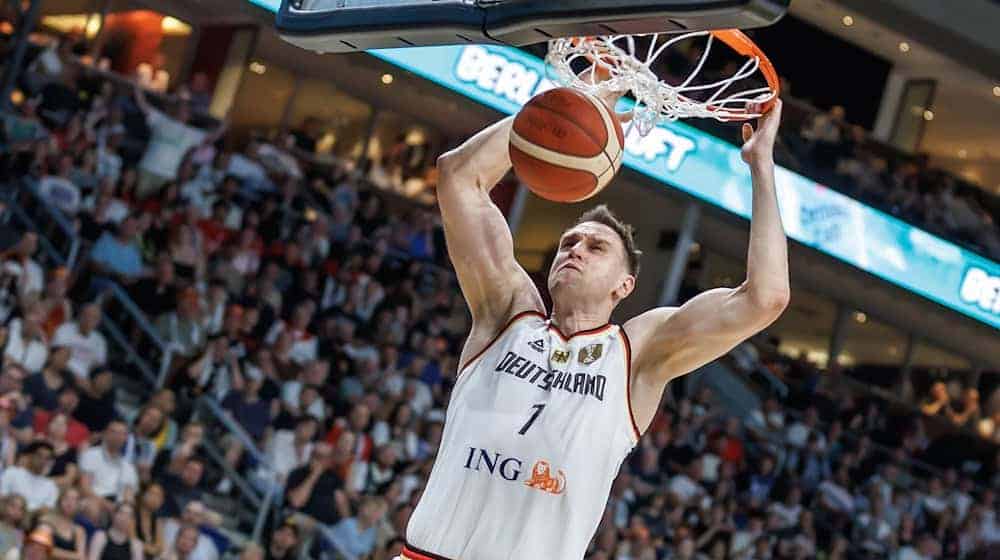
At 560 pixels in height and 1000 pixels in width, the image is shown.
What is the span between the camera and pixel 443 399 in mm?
13828

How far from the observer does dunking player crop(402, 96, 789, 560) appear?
4.11 m

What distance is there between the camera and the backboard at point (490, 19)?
3518 millimetres

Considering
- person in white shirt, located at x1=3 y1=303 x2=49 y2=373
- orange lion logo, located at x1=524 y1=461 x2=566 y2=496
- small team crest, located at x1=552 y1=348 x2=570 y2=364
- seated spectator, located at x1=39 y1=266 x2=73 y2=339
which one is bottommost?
person in white shirt, located at x1=3 y1=303 x2=49 y2=373

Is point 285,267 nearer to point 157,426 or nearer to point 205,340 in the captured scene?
point 205,340

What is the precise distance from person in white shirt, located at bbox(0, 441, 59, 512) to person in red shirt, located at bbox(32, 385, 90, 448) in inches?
17.5

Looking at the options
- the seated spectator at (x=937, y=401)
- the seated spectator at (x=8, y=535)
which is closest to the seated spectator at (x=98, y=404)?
Answer: the seated spectator at (x=8, y=535)

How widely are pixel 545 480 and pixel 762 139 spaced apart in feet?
3.62

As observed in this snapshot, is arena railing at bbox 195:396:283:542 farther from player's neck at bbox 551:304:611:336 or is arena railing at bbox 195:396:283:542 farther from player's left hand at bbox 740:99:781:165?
player's left hand at bbox 740:99:781:165

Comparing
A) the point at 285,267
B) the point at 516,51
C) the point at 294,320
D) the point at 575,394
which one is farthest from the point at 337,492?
the point at 575,394

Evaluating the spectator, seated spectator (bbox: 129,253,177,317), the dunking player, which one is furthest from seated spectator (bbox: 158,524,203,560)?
the dunking player

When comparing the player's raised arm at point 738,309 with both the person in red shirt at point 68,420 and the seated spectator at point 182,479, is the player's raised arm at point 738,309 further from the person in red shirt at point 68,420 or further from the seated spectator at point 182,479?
the seated spectator at point 182,479

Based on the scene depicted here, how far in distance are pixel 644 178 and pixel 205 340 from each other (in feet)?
16.7

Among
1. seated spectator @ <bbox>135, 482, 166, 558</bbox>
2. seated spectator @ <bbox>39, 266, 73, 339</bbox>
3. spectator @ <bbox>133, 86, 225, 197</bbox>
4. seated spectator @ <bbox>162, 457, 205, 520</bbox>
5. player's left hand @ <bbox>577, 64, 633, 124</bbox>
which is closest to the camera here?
player's left hand @ <bbox>577, 64, 633, 124</bbox>

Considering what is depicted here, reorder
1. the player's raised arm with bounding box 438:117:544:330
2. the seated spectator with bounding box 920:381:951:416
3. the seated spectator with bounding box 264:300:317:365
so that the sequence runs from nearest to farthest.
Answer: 1. the player's raised arm with bounding box 438:117:544:330
2. the seated spectator with bounding box 264:300:317:365
3. the seated spectator with bounding box 920:381:951:416
